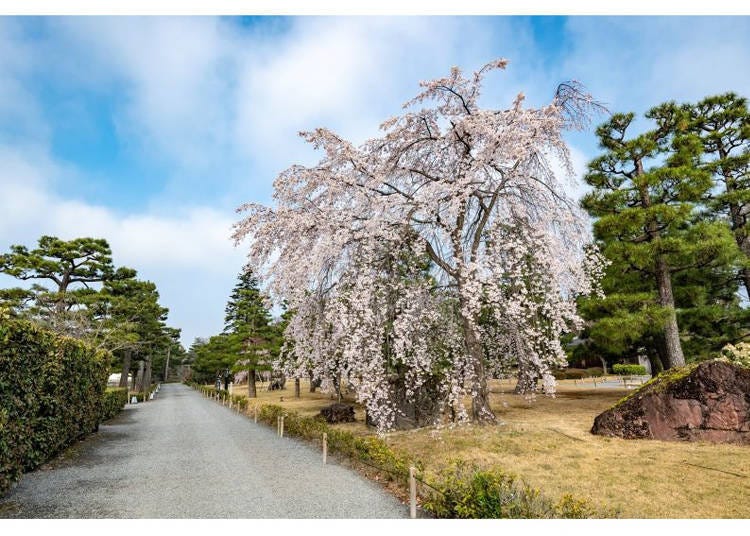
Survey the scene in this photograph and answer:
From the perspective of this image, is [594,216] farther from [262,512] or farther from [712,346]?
[262,512]

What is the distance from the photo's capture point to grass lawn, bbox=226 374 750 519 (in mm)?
6207

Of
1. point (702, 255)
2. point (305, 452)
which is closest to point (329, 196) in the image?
point (305, 452)

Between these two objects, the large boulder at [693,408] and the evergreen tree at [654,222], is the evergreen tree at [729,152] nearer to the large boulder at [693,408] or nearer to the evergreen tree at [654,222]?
the evergreen tree at [654,222]

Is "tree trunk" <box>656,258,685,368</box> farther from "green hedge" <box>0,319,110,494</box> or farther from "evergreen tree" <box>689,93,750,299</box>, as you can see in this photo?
"green hedge" <box>0,319,110,494</box>

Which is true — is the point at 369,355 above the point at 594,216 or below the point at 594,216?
below

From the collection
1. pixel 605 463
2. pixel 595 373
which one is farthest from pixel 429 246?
pixel 595 373

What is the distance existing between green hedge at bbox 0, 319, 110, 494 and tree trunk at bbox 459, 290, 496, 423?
916 cm

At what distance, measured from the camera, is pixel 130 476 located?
8289mm

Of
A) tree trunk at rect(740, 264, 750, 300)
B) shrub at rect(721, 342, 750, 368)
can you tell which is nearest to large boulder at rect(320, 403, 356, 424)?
shrub at rect(721, 342, 750, 368)

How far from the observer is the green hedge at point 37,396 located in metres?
6.99

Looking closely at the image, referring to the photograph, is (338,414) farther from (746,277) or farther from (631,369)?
(631,369)

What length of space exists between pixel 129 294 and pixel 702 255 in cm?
3446

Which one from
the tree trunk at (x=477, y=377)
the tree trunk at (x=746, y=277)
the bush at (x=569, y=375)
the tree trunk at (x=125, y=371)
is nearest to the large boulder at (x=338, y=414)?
the tree trunk at (x=477, y=377)

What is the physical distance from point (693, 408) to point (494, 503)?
7.17m
